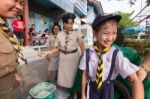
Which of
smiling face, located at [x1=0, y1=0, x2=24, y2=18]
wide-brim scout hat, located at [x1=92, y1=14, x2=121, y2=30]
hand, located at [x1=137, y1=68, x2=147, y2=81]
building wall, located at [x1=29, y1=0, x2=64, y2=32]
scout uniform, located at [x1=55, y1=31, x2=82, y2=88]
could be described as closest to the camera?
smiling face, located at [x1=0, y1=0, x2=24, y2=18]

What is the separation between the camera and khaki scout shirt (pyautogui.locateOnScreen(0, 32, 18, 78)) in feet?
5.97

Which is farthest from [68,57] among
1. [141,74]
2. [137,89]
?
[137,89]

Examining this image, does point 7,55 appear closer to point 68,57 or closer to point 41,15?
point 68,57

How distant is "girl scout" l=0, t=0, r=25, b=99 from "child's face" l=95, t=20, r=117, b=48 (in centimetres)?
→ 76

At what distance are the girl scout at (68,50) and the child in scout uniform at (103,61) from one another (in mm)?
1631

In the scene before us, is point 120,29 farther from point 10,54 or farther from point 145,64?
point 10,54

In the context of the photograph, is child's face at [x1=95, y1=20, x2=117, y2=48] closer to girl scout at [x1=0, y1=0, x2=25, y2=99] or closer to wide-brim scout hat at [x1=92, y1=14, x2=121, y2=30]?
wide-brim scout hat at [x1=92, y1=14, x2=121, y2=30]

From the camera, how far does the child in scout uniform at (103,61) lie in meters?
2.40

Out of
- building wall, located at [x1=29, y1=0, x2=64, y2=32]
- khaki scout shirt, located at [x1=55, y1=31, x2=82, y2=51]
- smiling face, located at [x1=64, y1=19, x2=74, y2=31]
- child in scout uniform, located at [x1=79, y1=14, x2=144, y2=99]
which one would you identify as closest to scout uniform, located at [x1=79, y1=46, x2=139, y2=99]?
child in scout uniform, located at [x1=79, y1=14, x2=144, y2=99]

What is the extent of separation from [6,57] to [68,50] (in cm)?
258

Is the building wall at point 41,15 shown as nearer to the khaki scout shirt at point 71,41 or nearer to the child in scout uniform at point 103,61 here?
the khaki scout shirt at point 71,41

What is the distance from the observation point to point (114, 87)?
8.23 feet

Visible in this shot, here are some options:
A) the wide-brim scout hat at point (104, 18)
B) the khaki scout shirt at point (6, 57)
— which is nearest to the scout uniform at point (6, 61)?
the khaki scout shirt at point (6, 57)

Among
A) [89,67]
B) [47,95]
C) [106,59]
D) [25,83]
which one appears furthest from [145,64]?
[25,83]
